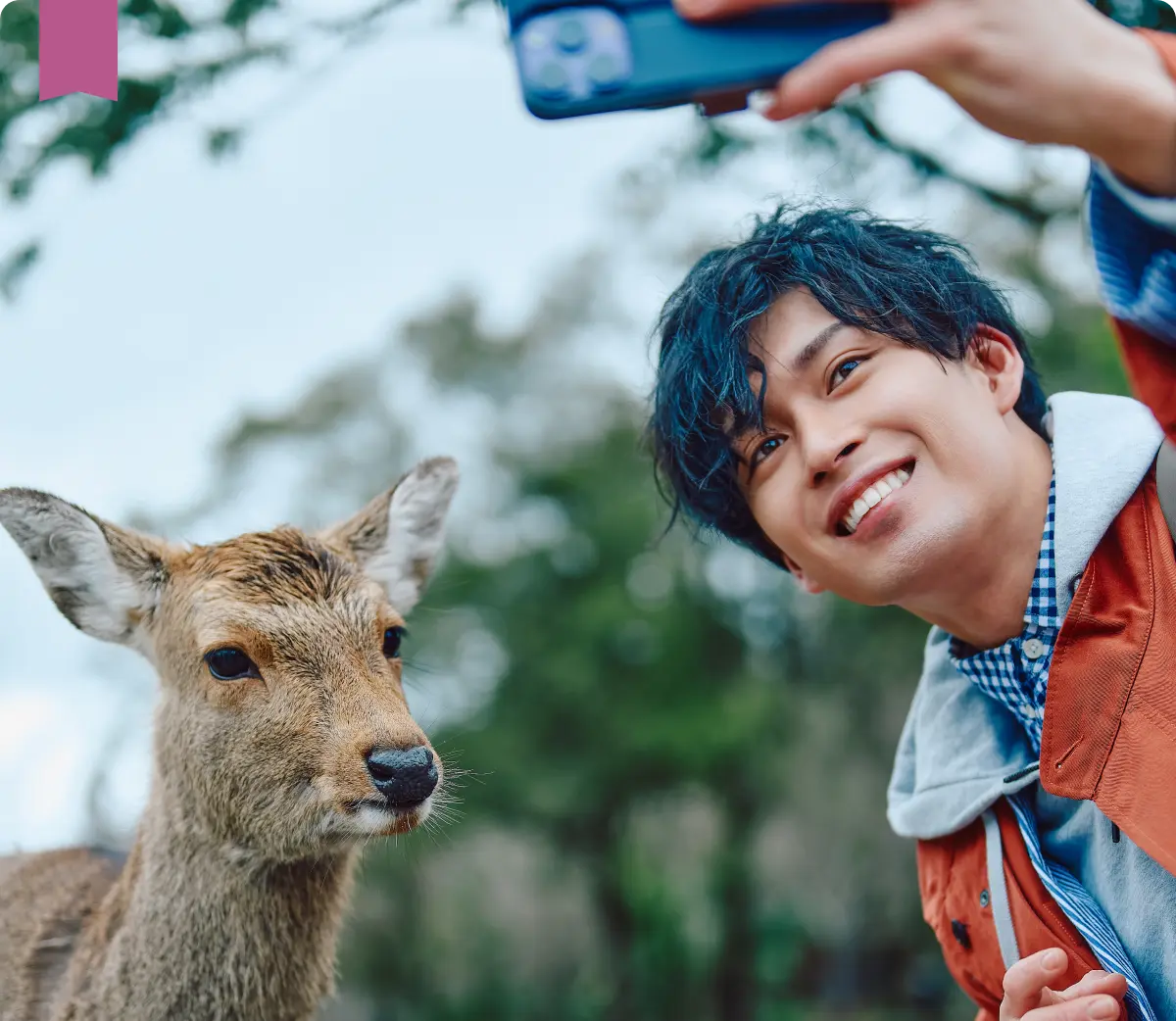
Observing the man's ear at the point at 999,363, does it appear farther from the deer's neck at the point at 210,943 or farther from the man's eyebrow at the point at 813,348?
the deer's neck at the point at 210,943

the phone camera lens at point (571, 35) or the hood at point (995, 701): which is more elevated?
the phone camera lens at point (571, 35)

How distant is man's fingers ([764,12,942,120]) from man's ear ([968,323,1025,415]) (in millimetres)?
1096

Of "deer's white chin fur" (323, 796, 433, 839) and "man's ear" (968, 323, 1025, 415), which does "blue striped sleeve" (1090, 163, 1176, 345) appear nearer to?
"man's ear" (968, 323, 1025, 415)

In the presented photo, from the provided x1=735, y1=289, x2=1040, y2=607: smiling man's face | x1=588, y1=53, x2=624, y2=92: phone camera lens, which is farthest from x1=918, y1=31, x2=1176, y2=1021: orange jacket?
x1=588, y1=53, x2=624, y2=92: phone camera lens

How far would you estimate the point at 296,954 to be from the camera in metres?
2.24

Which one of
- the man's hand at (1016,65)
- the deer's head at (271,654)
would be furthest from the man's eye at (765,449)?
the man's hand at (1016,65)

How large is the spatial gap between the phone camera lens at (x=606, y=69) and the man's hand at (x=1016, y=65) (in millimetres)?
96

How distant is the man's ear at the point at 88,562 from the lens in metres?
2.15

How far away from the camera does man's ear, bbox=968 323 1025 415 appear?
2229mm

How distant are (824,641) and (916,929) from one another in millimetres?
4985

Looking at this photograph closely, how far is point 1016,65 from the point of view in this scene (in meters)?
1.23

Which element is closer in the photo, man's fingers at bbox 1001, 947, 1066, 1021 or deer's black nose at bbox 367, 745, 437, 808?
man's fingers at bbox 1001, 947, 1066, 1021

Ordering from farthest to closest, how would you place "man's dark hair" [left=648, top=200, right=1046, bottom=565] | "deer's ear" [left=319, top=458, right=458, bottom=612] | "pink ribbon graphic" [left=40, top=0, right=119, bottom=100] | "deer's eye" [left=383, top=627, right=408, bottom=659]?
1. "deer's ear" [left=319, top=458, right=458, bottom=612]
2. "deer's eye" [left=383, top=627, right=408, bottom=659]
3. "man's dark hair" [left=648, top=200, right=1046, bottom=565]
4. "pink ribbon graphic" [left=40, top=0, right=119, bottom=100]

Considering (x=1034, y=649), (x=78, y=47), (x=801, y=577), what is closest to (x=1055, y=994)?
(x=1034, y=649)
